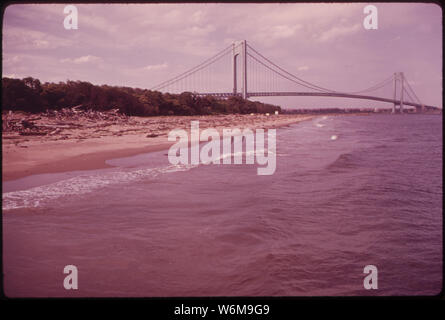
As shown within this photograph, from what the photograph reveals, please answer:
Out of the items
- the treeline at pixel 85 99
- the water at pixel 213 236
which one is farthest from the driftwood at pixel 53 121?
the water at pixel 213 236

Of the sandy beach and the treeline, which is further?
the treeline

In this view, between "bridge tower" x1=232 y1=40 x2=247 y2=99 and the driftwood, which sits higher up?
"bridge tower" x1=232 y1=40 x2=247 y2=99

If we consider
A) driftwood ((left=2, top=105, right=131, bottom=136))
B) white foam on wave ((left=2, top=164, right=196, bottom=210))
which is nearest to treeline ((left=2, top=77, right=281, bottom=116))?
driftwood ((left=2, top=105, right=131, bottom=136))

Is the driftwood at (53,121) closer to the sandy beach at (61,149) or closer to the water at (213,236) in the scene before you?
the sandy beach at (61,149)

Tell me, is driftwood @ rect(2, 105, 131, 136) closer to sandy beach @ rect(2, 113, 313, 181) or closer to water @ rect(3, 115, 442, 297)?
sandy beach @ rect(2, 113, 313, 181)

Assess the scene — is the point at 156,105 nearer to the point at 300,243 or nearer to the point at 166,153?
the point at 166,153

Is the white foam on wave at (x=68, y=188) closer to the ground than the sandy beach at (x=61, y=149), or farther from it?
closer to the ground

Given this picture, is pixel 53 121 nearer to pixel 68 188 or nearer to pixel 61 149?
pixel 61 149
